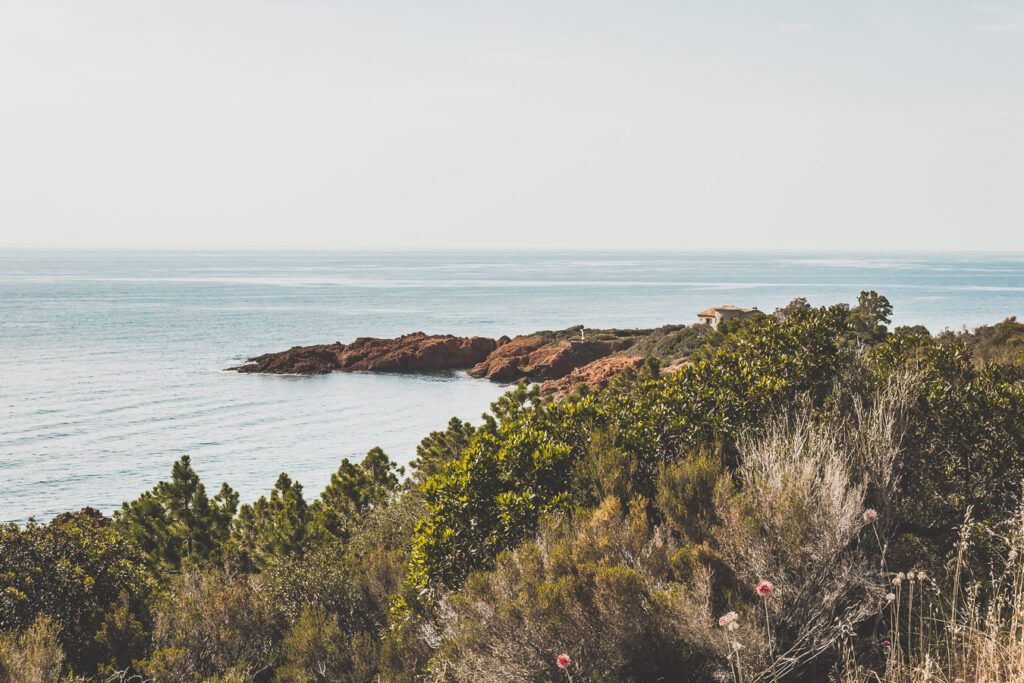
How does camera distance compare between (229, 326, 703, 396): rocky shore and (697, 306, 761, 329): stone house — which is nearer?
(229, 326, 703, 396): rocky shore

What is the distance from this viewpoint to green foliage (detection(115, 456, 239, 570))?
18719 mm

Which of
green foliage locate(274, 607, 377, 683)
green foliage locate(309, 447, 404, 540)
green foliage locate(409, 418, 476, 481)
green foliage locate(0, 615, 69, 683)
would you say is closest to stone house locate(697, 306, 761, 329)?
green foliage locate(409, 418, 476, 481)

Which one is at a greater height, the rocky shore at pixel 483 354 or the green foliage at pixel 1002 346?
the green foliage at pixel 1002 346

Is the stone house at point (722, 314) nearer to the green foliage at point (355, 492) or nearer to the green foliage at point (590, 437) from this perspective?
the green foliage at point (355, 492)

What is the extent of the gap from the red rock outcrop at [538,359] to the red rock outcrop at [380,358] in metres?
2.33

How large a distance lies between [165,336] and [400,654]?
84.6 metres

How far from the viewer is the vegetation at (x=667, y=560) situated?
677cm

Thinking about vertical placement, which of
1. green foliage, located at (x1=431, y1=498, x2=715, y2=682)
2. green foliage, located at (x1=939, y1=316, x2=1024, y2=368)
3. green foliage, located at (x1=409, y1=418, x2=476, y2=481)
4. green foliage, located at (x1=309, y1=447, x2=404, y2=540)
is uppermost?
green foliage, located at (x1=939, y1=316, x2=1024, y2=368)

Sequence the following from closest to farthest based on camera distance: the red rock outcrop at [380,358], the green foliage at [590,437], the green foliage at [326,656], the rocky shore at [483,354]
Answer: the green foliage at [326,656], the green foliage at [590,437], the rocky shore at [483,354], the red rock outcrop at [380,358]

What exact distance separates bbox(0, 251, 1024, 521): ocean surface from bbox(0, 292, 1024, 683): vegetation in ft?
70.3

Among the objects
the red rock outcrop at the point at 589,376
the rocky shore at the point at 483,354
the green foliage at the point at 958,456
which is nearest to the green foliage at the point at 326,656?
the green foliage at the point at 958,456

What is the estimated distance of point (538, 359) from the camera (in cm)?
6256

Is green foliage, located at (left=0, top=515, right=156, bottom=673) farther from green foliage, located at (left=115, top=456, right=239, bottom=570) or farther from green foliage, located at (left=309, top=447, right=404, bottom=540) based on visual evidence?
green foliage, located at (left=309, top=447, right=404, bottom=540)

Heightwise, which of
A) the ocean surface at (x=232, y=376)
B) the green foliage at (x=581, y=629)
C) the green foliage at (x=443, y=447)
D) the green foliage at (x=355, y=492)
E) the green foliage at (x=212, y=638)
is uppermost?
the green foliage at (x=581, y=629)
